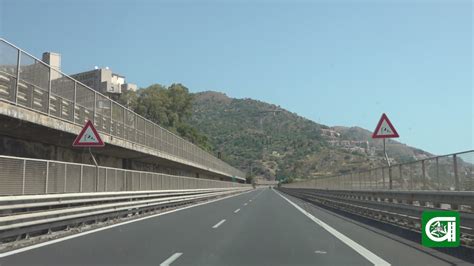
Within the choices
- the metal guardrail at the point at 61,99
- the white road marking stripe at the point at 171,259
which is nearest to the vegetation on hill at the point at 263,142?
the metal guardrail at the point at 61,99

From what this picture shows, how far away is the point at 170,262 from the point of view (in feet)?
31.0

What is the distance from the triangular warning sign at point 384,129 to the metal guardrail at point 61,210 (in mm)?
10308

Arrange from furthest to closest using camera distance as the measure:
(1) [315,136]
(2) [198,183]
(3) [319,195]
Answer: (1) [315,136] < (2) [198,183] < (3) [319,195]

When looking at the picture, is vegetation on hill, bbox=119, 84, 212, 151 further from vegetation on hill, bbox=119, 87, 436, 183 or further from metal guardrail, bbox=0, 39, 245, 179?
metal guardrail, bbox=0, 39, 245, 179

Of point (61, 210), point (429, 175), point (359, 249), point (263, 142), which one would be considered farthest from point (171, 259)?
point (263, 142)

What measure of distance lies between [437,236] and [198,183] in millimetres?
33546

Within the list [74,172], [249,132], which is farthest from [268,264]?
[249,132]

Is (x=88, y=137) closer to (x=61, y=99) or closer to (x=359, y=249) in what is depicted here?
(x=61, y=99)

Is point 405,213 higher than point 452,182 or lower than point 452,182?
lower

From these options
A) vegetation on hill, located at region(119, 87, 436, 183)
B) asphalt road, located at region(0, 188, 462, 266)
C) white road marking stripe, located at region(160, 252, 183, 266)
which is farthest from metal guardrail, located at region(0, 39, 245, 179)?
vegetation on hill, located at region(119, 87, 436, 183)

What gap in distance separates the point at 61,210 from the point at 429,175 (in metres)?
10.9

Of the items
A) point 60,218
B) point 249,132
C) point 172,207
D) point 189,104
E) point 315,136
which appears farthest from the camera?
point 249,132

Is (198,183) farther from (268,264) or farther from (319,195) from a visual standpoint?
(268,264)

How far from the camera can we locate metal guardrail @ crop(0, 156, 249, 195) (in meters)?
12.3
